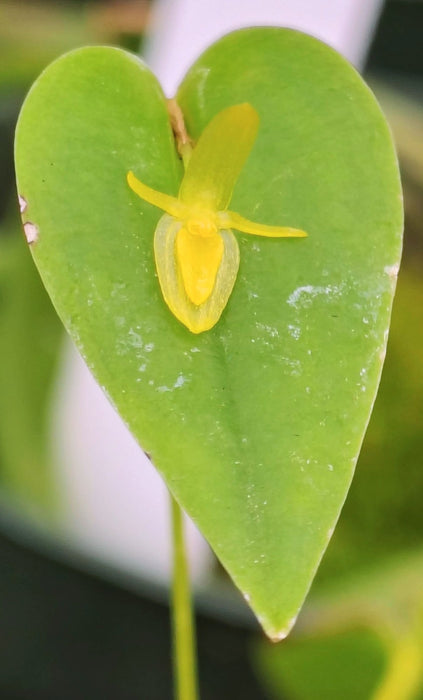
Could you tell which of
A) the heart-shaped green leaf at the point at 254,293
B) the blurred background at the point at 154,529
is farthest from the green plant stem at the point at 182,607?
the blurred background at the point at 154,529

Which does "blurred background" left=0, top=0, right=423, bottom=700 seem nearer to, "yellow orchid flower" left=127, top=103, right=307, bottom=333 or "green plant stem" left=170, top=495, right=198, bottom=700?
"green plant stem" left=170, top=495, right=198, bottom=700

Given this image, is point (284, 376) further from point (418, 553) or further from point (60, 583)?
point (60, 583)

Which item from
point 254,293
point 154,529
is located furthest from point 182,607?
point 154,529

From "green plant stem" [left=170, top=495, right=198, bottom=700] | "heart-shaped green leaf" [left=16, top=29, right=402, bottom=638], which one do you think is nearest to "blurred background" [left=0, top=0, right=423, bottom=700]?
"green plant stem" [left=170, top=495, right=198, bottom=700]

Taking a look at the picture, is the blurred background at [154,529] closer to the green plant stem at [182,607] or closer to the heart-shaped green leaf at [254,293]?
the green plant stem at [182,607]

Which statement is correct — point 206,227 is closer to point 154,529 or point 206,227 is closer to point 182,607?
point 182,607

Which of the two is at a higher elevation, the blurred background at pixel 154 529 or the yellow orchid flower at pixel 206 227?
the yellow orchid flower at pixel 206 227
